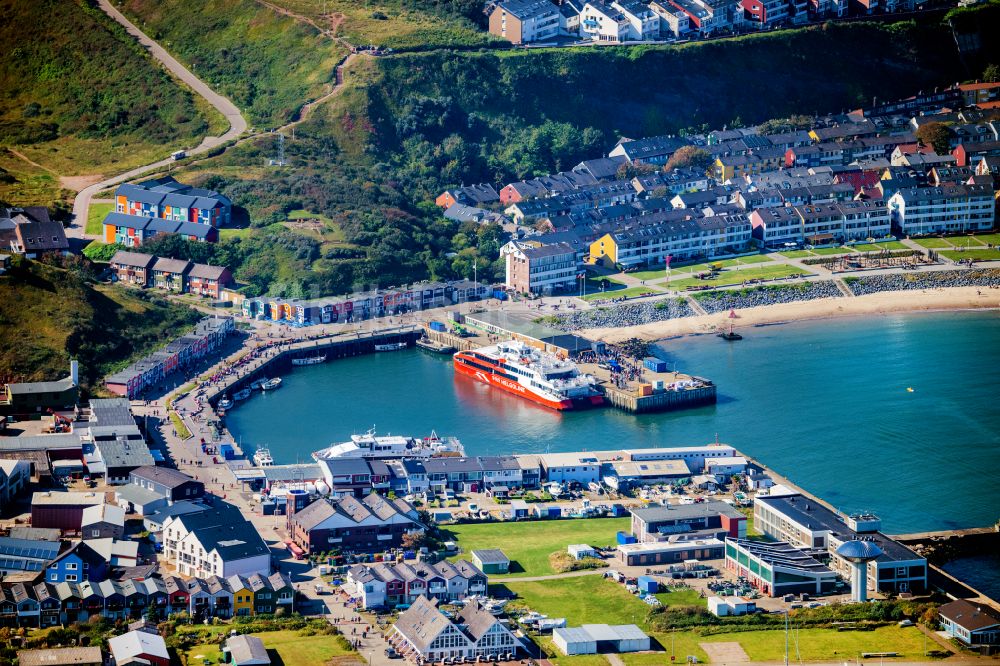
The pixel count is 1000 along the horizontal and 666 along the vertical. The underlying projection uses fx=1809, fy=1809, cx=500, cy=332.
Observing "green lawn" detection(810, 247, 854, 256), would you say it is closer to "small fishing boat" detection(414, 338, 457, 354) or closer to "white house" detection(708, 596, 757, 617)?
"small fishing boat" detection(414, 338, 457, 354)

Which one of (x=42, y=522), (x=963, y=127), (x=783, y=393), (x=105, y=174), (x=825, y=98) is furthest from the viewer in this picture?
(x=825, y=98)

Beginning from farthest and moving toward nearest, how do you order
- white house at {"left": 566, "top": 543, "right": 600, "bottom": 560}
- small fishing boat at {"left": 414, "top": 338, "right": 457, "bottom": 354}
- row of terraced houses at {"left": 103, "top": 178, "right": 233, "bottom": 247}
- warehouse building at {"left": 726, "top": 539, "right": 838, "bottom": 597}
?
row of terraced houses at {"left": 103, "top": 178, "right": 233, "bottom": 247}
small fishing boat at {"left": 414, "top": 338, "right": 457, "bottom": 354}
white house at {"left": 566, "top": 543, "right": 600, "bottom": 560}
warehouse building at {"left": 726, "top": 539, "right": 838, "bottom": 597}

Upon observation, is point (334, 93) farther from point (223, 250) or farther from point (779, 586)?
point (779, 586)

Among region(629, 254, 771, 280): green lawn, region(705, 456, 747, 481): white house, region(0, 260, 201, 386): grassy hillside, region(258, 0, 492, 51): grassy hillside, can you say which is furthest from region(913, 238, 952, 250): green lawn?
region(0, 260, 201, 386): grassy hillside

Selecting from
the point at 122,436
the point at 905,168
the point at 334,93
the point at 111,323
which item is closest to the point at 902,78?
the point at 905,168

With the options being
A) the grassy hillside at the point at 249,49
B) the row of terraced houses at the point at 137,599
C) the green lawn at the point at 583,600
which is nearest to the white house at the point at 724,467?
the green lawn at the point at 583,600

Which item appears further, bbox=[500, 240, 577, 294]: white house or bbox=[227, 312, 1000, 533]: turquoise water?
bbox=[500, 240, 577, 294]: white house

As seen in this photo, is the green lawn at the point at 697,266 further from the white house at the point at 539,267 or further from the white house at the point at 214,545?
the white house at the point at 214,545
